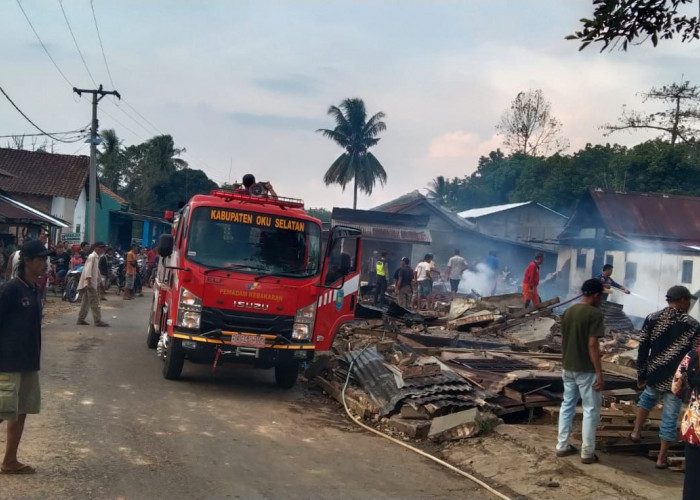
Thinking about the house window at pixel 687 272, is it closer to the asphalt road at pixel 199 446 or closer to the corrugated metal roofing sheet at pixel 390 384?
the corrugated metal roofing sheet at pixel 390 384

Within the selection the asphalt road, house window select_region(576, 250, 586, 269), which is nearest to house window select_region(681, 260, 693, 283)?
house window select_region(576, 250, 586, 269)

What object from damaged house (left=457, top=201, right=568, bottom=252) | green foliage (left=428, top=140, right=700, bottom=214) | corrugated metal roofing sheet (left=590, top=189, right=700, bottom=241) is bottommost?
corrugated metal roofing sheet (left=590, top=189, right=700, bottom=241)

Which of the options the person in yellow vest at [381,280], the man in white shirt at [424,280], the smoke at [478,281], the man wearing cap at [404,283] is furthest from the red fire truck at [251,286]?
the smoke at [478,281]

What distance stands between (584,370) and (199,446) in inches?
154

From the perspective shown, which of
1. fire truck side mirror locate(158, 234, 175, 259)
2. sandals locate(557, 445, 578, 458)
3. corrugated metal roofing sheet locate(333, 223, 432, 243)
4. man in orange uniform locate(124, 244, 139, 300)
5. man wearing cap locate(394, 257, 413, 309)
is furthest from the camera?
corrugated metal roofing sheet locate(333, 223, 432, 243)

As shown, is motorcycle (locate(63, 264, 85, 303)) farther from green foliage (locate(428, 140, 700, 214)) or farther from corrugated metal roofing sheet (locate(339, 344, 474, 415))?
green foliage (locate(428, 140, 700, 214))

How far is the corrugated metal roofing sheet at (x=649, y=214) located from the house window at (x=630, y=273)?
1.37 m

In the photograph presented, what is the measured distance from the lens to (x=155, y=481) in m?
5.73

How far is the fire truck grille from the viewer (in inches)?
370

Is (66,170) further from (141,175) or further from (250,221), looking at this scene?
(250,221)

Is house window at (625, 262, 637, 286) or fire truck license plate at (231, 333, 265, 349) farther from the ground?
house window at (625, 262, 637, 286)

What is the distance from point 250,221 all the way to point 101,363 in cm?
360

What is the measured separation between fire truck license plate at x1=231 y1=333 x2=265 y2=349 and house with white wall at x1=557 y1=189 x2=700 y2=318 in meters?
18.9

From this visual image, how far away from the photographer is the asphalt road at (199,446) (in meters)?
5.73
